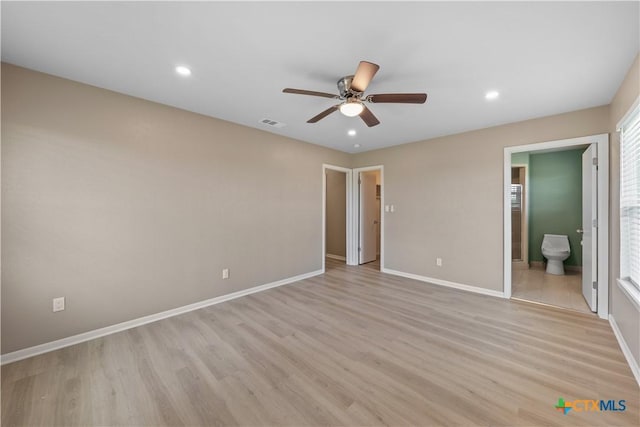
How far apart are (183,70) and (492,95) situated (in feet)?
9.99

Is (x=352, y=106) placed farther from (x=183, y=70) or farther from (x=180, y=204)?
(x=180, y=204)

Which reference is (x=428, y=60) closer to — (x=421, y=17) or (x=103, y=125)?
(x=421, y=17)

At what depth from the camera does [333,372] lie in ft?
6.37

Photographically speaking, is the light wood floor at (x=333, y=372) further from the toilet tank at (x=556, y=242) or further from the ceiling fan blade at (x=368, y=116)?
the toilet tank at (x=556, y=242)

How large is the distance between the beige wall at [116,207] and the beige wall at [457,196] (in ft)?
7.95

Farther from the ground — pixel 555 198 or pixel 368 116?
pixel 368 116

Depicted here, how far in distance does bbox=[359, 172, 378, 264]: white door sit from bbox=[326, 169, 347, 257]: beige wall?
1.39ft

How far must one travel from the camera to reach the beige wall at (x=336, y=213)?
233 inches

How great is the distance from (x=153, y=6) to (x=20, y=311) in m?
2.66

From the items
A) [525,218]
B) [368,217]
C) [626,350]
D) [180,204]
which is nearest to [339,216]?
[368,217]

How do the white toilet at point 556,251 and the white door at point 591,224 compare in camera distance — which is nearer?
the white door at point 591,224

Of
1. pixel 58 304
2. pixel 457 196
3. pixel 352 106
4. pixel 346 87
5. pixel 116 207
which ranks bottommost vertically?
pixel 58 304

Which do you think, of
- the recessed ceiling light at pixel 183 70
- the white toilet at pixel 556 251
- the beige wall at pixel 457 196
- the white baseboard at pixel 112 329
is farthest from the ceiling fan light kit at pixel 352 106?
the white toilet at pixel 556 251

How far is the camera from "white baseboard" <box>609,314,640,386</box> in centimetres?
187
